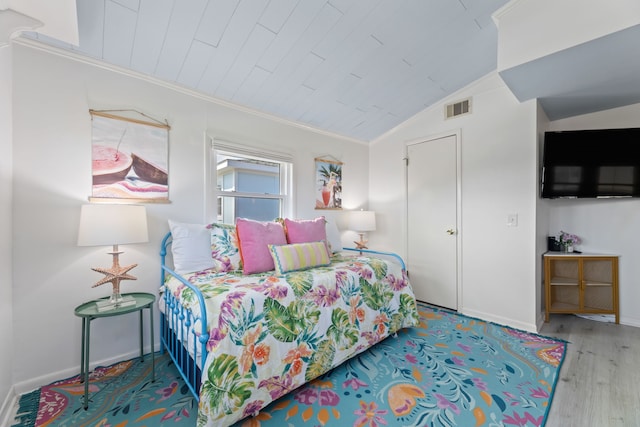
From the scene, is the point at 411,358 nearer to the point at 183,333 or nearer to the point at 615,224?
the point at 183,333

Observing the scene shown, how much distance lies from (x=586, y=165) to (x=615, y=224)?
73 cm

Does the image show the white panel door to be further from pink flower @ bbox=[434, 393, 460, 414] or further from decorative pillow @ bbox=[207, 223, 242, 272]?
decorative pillow @ bbox=[207, 223, 242, 272]

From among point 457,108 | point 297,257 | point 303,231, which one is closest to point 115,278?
point 297,257

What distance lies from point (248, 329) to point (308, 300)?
1.51 feet

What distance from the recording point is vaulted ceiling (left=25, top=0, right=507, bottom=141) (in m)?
1.73

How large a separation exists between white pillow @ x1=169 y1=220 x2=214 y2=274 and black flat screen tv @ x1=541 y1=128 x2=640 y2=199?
10.4 ft

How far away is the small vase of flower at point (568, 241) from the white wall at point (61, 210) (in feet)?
12.8

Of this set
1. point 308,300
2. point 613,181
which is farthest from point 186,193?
point 613,181

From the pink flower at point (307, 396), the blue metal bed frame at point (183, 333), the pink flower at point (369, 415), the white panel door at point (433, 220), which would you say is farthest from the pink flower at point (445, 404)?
the white panel door at point (433, 220)

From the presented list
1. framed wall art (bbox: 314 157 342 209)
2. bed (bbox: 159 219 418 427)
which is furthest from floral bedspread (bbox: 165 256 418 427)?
framed wall art (bbox: 314 157 342 209)

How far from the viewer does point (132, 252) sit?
2.12 metres

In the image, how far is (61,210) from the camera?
6.08ft

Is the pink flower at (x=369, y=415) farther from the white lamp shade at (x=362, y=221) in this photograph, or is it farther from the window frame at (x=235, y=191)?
the white lamp shade at (x=362, y=221)

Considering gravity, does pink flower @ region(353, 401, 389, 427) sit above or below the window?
below
